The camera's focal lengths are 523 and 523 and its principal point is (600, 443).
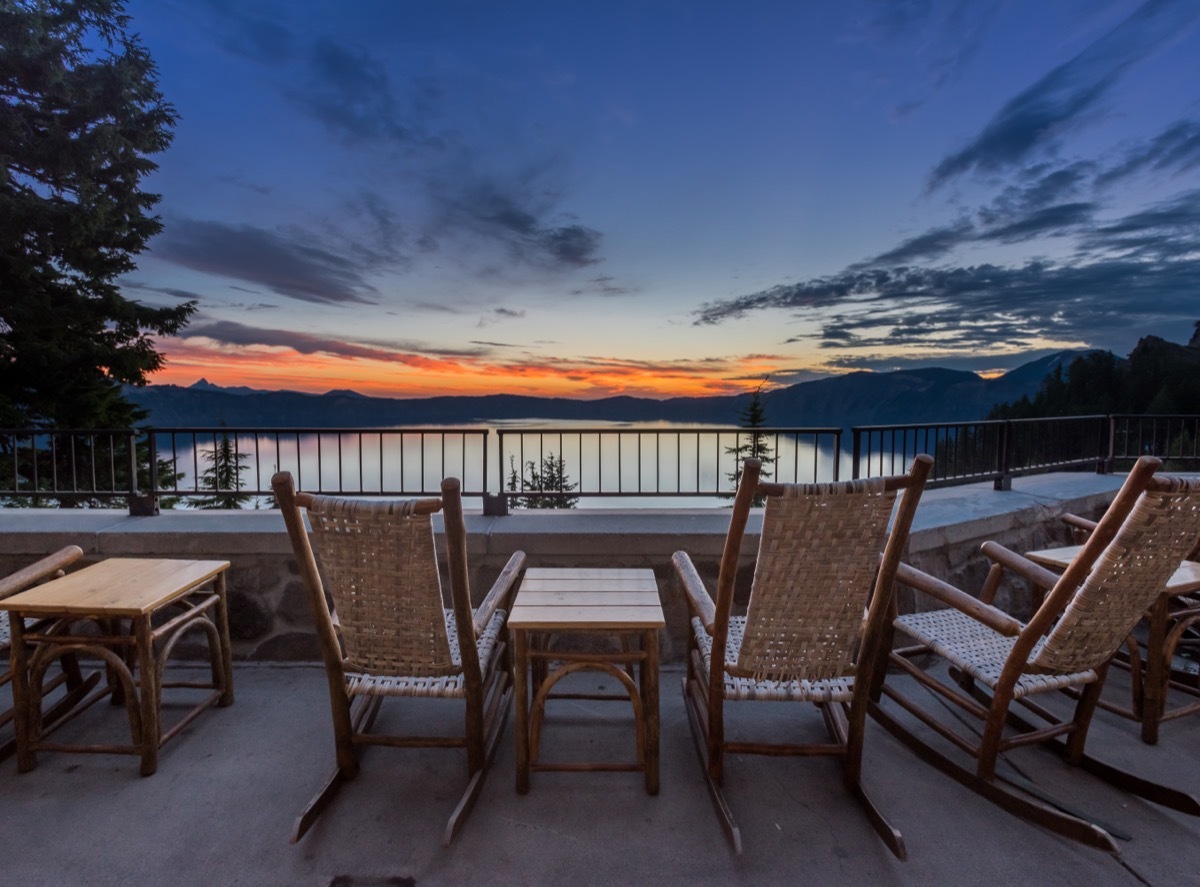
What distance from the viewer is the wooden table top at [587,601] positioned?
1662 mm

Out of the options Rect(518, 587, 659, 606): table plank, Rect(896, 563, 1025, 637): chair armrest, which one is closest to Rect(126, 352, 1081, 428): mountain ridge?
Rect(896, 563, 1025, 637): chair armrest

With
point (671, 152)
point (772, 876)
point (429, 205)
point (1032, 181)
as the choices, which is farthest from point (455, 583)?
point (1032, 181)

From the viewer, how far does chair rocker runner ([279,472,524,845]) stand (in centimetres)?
155

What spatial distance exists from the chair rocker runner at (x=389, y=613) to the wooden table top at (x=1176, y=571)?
7.99ft

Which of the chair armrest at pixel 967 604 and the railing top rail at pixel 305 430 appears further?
the railing top rail at pixel 305 430

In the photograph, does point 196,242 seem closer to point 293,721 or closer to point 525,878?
point 293,721

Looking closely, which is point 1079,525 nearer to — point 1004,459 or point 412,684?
point 1004,459

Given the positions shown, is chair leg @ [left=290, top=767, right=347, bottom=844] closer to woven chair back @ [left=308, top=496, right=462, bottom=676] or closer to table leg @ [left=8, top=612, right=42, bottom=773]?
woven chair back @ [left=308, top=496, right=462, bottom=676]

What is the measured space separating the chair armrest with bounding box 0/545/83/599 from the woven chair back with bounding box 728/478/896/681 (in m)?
2.61

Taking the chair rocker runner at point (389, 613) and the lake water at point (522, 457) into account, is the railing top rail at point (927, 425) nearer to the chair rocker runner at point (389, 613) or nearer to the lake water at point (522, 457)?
the lake water at point (522, 457)

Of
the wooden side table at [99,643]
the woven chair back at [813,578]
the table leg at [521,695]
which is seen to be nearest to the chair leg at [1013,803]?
the woven chair back at [813,578]

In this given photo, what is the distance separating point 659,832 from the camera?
5.34 feet

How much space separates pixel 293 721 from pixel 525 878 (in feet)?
4.66

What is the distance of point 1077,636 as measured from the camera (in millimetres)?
1681
